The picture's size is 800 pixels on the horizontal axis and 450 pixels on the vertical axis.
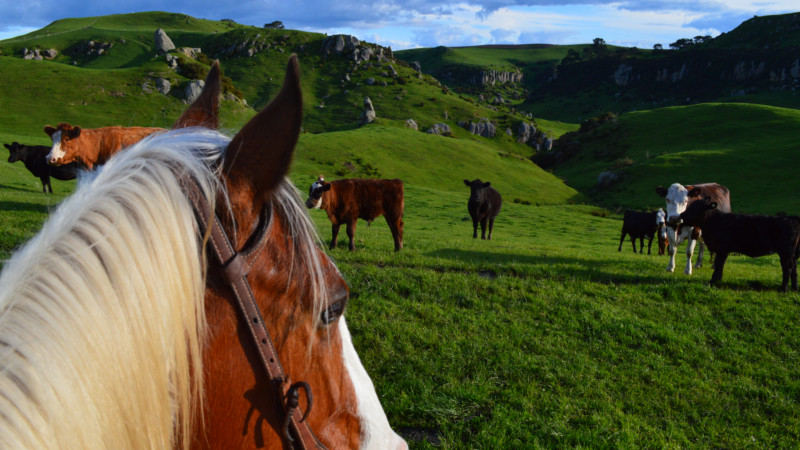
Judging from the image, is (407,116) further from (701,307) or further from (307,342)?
(307,342)

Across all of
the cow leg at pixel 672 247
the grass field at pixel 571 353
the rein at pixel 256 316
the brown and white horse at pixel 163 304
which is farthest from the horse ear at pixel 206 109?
the cow leg at pixel 672 247

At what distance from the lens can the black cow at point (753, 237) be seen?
10562 millimetres

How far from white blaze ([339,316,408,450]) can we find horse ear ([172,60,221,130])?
0.85m

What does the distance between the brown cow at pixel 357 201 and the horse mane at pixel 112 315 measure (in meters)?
11.7

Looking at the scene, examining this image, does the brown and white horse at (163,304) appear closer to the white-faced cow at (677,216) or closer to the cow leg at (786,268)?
the cow leg at (786,268)

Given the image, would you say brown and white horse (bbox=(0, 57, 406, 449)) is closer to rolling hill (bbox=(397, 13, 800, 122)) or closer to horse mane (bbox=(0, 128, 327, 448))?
horse mane (bbox=(0, 128, 327, 448))

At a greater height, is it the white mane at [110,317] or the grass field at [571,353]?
the white mane at [110,317]

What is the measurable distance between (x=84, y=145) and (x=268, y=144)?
50.8ft

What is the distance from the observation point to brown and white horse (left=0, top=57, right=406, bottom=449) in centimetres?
94

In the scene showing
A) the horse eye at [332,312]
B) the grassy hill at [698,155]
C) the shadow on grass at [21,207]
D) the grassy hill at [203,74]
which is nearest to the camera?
the horse eye at [332,312]

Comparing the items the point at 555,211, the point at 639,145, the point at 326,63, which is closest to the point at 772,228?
the point at 555,211

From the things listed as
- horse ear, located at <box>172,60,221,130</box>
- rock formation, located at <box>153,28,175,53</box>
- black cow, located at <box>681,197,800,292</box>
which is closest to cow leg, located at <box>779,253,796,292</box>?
black cow, located at <box>681,197,800,292</box>

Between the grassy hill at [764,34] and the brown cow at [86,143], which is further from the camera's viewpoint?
the grassy hill at [764,34]

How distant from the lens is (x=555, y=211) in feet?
122
